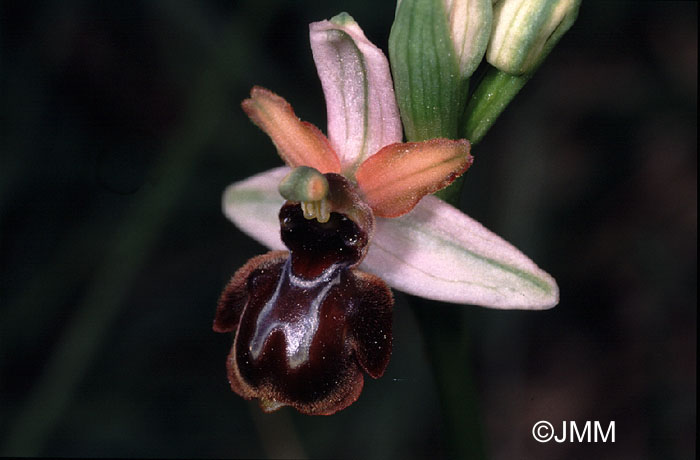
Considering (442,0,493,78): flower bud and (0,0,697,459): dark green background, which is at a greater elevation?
(442,0,493,78): flower bud

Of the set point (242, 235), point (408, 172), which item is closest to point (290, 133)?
point (408, 172)

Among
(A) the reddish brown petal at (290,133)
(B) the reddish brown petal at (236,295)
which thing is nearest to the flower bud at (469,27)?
→ (A) the reddish brown petal at (290,133)

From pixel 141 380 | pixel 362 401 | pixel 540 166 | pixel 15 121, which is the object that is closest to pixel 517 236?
pixel 540 166

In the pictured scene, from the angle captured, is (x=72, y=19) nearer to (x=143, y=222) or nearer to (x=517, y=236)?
(x=143, y=222)

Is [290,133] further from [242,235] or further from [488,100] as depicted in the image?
[242,235]
